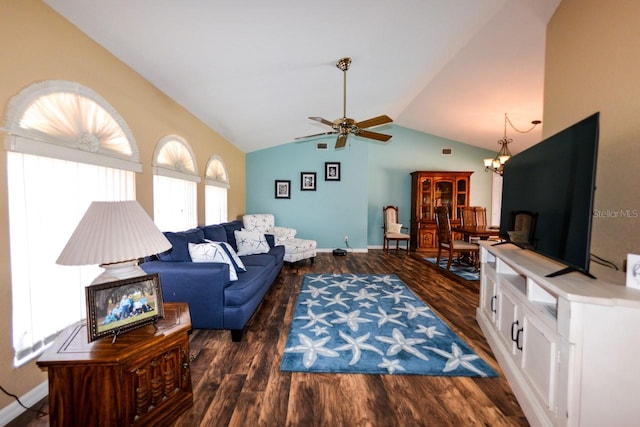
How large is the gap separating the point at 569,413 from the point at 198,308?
2.35 meters

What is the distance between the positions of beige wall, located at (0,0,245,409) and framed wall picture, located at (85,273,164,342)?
0.66 metres

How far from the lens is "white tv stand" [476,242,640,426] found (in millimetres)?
1041

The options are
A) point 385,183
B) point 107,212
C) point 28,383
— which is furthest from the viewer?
point 385,183

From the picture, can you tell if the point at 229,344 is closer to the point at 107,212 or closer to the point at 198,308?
the point at 198,308

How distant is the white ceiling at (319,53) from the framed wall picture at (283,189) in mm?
1406

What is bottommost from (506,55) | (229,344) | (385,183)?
(229,344)

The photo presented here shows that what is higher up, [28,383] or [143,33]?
[143,33]

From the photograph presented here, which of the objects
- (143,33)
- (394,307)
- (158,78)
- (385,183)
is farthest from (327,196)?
(143,33)

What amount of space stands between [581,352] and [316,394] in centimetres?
133

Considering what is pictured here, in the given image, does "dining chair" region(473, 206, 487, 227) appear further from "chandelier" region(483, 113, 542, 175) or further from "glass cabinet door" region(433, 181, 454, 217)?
"glass cabinet door" region(433, 181, 454, 217)

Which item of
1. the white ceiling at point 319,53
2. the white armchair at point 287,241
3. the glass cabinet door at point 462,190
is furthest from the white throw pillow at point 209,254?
the glass cabinet door at point 462,190

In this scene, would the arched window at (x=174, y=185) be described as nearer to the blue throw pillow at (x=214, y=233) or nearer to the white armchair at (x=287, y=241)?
the blue throw pillow at (x=214, y=233)

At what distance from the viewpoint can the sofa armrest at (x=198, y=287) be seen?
2.13 metres

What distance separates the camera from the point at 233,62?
8.00 ft
